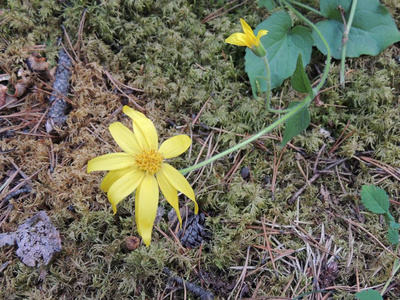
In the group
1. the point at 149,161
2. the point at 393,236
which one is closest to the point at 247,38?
the point at 149,161

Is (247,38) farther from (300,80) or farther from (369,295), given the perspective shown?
(369,295)

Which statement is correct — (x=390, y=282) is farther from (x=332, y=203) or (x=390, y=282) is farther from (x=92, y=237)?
(x=92, y=237)

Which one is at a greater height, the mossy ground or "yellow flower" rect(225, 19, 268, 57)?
"yellow flower" rect(225, 19, 268, 57)

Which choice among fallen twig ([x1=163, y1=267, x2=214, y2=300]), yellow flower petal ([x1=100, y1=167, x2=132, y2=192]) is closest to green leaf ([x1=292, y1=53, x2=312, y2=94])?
yellow flower petal ([x1=100, y1=167, x2=132, y2=192])

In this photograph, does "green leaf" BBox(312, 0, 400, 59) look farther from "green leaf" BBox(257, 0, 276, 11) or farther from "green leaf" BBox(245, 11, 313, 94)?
"green leaf" BBox(257, 0, 276, 11)

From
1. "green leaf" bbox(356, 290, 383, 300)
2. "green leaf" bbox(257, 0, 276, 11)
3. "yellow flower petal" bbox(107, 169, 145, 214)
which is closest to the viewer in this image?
"yellow flower petal" bbox(107, 169, 145, 214)

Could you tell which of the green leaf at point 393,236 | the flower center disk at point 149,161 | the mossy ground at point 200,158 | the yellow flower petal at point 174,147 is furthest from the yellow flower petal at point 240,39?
the green leaf at point 393,236

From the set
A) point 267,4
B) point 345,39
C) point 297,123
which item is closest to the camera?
point 297,123

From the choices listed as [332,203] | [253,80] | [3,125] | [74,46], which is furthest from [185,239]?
[74,46]
